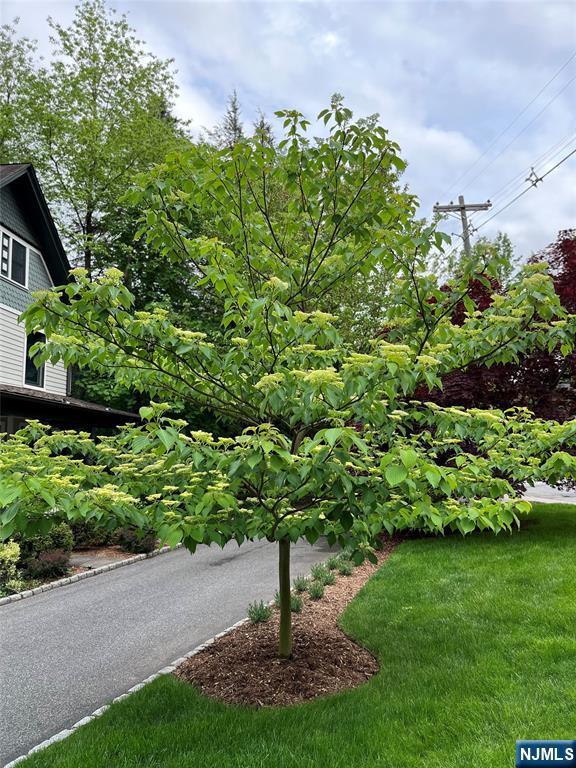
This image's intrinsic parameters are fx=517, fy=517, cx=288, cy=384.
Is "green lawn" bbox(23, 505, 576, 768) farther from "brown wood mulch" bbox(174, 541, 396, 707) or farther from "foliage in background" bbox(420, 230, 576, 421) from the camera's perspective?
"foliage in background" bbox(420, 230, 576, 421)

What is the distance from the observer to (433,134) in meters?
5.92

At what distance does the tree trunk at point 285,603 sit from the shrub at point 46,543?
18.5 ft

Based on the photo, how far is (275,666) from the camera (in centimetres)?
412

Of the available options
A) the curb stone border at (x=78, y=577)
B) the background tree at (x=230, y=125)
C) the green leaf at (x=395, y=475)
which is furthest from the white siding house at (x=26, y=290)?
the green leaf at (x=395, y=475)

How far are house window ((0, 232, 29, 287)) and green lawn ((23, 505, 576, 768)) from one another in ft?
39.1

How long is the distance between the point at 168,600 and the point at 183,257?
195 inches

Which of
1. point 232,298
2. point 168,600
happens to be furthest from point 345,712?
point 168,600

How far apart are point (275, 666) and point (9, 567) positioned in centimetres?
571

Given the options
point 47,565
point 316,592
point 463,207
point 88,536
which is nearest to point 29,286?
point 88,536

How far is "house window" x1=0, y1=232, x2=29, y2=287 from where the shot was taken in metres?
12.8

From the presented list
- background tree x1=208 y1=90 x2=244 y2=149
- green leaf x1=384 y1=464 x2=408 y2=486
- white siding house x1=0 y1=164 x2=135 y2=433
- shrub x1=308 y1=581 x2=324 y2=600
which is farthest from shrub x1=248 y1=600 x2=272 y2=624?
background tree x1=208 y1=90 x2=244 y2=149

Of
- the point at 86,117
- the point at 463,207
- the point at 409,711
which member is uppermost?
the point at 86,117

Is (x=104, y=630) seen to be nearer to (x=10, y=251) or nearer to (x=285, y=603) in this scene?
(x=285, y=603)

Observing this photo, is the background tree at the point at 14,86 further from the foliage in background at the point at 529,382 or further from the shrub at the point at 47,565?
the foliage in background at the point at 529,382
